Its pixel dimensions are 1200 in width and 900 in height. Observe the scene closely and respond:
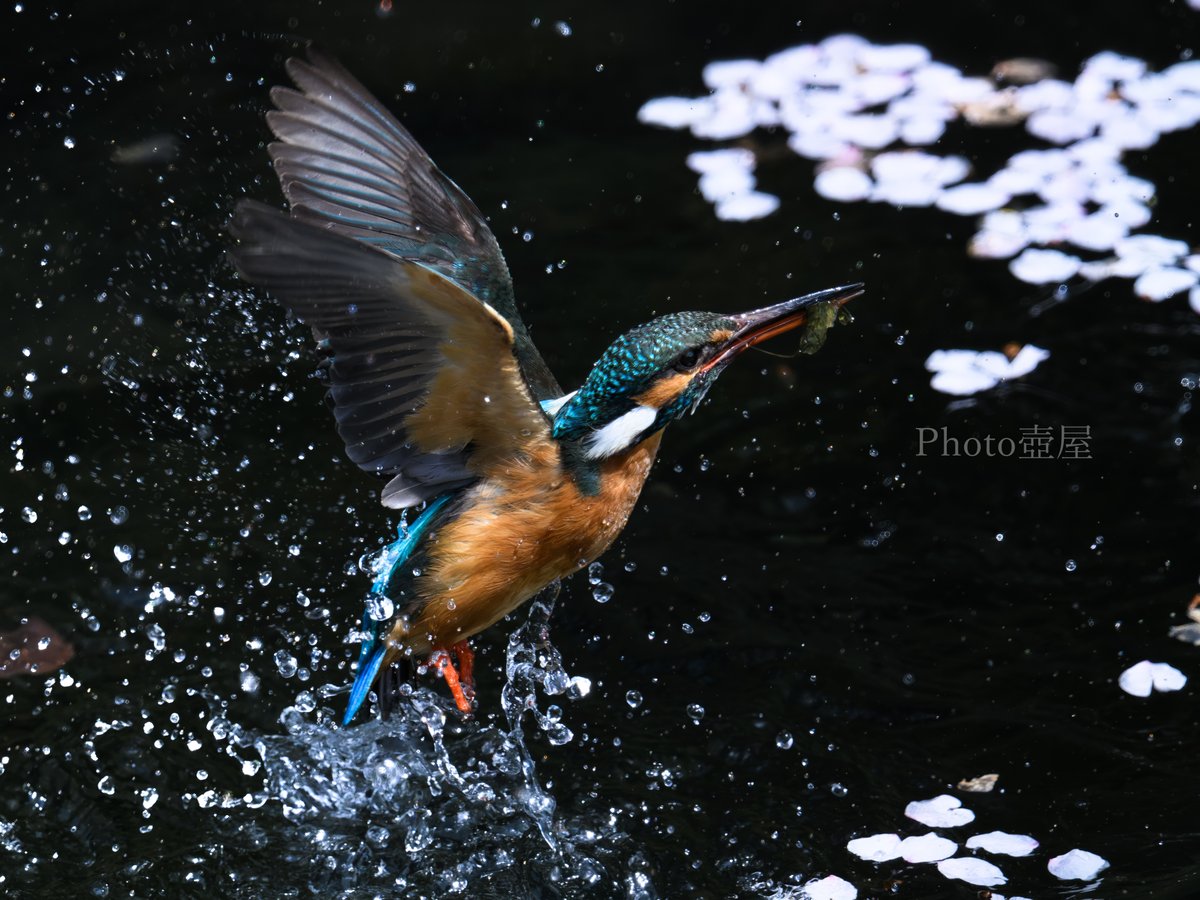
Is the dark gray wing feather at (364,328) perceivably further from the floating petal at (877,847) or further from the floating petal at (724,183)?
the floating petal at (724,183)

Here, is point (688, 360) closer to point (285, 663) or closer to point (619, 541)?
point (619, 541)

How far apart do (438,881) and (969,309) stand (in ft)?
9.29

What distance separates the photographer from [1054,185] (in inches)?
217

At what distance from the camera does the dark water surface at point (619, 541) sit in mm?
3477

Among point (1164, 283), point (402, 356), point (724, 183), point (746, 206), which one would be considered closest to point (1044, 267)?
point (1164, 283)

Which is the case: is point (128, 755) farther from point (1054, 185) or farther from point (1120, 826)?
point (1054, 185)

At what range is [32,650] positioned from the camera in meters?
4.03

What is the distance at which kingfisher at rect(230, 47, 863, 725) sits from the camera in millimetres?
2764

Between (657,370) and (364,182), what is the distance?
3.26 ft

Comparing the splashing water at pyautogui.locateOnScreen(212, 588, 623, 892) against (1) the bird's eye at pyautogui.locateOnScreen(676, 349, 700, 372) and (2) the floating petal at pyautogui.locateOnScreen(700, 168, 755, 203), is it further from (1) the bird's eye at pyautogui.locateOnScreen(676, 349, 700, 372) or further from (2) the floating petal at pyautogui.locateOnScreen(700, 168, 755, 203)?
(2) the floating petal at pyautogui.locateOnScreen(700, 168, 755, 203)

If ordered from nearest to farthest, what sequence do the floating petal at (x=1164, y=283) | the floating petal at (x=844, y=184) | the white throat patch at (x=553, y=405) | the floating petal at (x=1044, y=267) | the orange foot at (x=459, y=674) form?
the white throat patch at (x=553, y=405) → the orange foot at (x=459, y=674) → the floating petal at (x=1164, y=283) → the floating petal at (x=1044, y=267) → the floating petal at (x=844, y=184)

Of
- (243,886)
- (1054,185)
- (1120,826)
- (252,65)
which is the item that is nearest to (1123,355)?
(1054,185)

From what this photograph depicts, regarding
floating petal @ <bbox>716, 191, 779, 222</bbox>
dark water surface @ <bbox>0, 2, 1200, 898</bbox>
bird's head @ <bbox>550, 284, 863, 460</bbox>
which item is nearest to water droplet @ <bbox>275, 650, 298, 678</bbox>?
dark water surface @ <bbox>0, 2, 1200, 898</bbox>

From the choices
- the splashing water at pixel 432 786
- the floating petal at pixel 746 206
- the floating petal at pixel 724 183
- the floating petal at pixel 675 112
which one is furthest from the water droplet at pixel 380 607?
the floating petal at pixel 675 112
